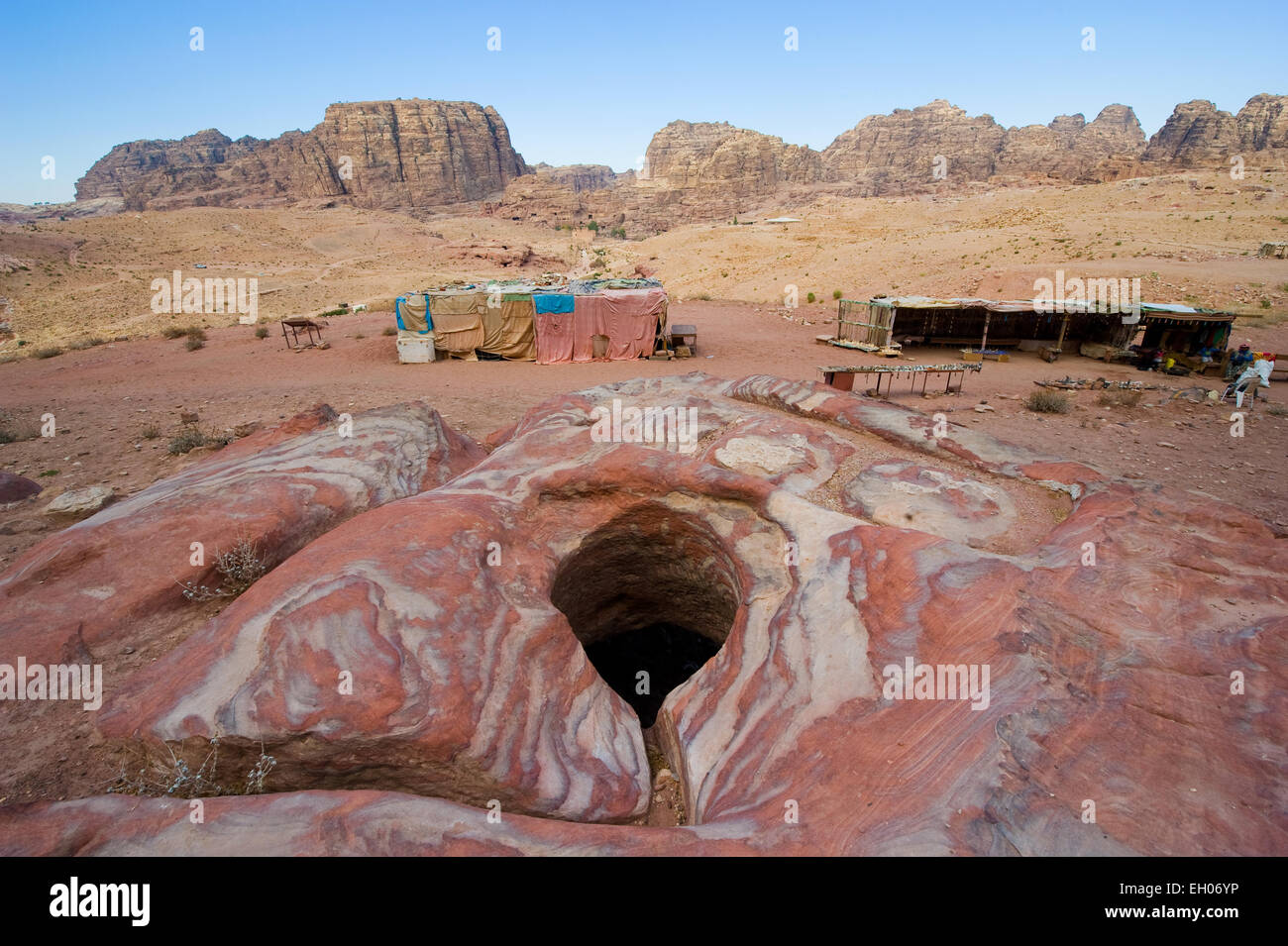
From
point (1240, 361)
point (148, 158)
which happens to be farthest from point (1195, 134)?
point (148, 158)

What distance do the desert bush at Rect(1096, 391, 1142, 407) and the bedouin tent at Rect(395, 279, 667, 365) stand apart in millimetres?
11881

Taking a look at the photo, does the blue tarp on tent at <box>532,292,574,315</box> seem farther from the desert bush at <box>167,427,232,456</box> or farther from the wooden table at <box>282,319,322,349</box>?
the desert bush at <box>167,427,232,456</box>

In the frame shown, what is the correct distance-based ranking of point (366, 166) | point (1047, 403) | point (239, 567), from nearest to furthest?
point (239, 567) → point (1047, 403) → point (366, 166)

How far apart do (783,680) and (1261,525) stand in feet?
12.7

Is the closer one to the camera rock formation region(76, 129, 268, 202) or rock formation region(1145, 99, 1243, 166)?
rock formation region(1145, 99, 1243, 166)

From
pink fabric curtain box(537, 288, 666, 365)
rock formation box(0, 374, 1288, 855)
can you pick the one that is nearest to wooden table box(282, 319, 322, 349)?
pink fabric curtain box(537, 288, 666, 365)

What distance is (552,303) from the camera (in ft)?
59.9

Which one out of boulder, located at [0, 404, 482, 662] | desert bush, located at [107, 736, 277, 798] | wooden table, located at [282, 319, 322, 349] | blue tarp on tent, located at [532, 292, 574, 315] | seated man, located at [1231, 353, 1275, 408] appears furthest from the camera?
wooden table, located at [282, 319, 322, 349]

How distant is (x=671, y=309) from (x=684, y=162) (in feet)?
187

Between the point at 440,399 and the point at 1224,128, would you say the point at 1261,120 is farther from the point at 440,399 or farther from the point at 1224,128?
the point at 440,399

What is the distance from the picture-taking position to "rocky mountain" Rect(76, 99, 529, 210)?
245 ft

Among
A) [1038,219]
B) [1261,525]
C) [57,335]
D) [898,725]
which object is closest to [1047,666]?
[898,725]

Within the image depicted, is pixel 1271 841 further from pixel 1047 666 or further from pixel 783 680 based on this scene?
pixel 783 680

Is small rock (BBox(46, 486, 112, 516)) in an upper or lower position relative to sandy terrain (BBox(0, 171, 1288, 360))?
lower
